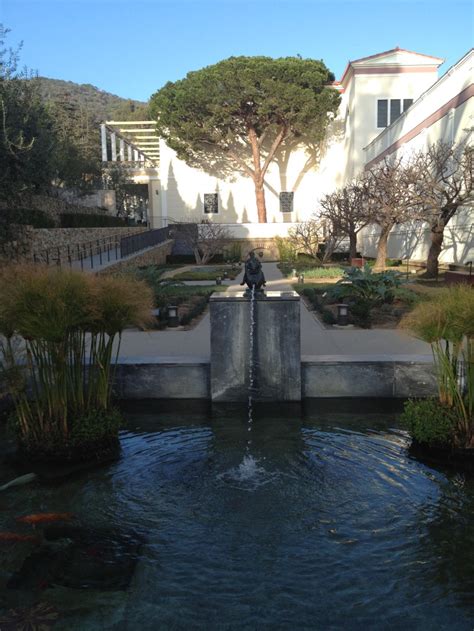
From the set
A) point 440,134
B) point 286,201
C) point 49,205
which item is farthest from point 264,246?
point 440,134

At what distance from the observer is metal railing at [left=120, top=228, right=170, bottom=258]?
24.5 metres

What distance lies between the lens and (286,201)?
43.1m

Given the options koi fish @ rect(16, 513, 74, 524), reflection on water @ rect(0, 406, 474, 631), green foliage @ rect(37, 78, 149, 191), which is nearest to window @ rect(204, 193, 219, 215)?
green foliage @ rect(37, 78, 149, 191)

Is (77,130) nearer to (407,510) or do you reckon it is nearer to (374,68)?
(374,68)

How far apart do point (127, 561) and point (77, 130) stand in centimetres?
5174

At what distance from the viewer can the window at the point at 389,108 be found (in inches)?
1380

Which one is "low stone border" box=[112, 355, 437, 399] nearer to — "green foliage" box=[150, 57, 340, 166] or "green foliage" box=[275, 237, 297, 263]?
"green foliage" box=[275, 237, 297, 263]

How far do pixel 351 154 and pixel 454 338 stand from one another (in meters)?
33.6

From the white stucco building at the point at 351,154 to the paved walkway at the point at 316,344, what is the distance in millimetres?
10631

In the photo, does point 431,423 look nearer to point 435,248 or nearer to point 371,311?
point 371,311

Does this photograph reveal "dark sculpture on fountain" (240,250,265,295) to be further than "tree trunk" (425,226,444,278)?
No

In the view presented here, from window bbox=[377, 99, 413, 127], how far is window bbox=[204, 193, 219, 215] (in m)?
13.6

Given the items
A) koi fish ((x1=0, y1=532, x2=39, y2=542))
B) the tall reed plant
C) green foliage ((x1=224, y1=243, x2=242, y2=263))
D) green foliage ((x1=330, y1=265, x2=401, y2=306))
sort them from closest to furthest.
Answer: koi fish ((x1=0, y1=532, x2=39, y2=542))
the tall reed plant
green foliage ((x1=330, y1=265, x2=401, y2=306))
green foliage ((x1=224, y1=243, x2=242, y2=263))

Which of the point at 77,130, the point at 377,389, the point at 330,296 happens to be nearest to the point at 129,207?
the point at 77,130
